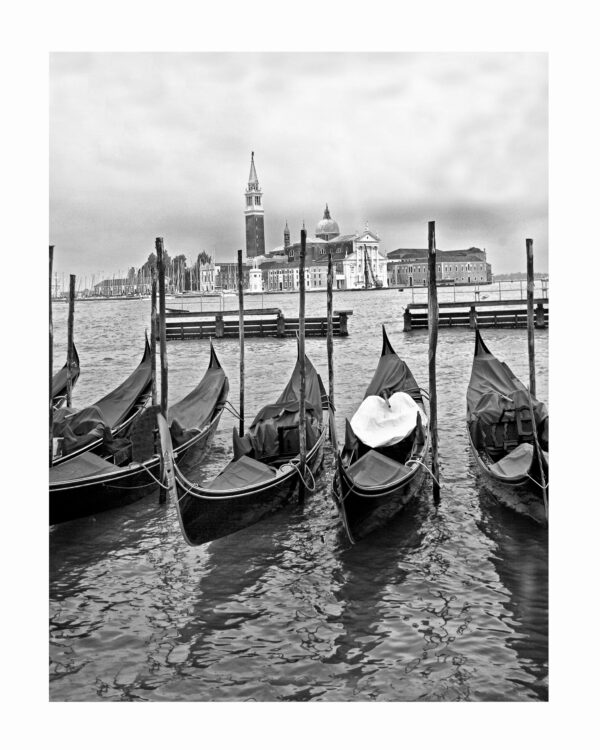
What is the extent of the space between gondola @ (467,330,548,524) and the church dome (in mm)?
69949

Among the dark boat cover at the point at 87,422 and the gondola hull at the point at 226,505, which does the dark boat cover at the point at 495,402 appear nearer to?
the gondola hull at the point at 226,505

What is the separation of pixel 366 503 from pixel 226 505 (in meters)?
0.87

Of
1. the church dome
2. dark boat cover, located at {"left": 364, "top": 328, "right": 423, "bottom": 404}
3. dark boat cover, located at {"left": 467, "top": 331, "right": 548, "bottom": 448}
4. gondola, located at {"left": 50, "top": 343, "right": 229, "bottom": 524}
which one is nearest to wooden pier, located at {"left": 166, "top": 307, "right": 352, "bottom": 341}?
dark boat cover, located at {"left": 364, "top": 328, "right": 423, "bottom": 404}

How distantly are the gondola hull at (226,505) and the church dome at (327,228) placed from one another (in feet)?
237

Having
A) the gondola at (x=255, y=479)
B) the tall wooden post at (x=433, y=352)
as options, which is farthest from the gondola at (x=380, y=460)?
the gondola at (x=255, y=479)

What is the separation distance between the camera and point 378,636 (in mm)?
3895

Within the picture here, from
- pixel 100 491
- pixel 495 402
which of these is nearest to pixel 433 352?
pixel 495 402

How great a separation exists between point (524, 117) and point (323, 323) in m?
15.7

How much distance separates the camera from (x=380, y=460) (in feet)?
18.1

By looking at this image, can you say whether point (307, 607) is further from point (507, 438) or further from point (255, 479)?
point (507, 438)

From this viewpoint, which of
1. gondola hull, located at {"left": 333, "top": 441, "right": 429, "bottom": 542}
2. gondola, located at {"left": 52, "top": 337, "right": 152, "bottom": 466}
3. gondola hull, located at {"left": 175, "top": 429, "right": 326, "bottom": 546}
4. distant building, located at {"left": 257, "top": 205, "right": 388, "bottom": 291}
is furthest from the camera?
distant building, located at {"left": 257, "top": 205, "right": 388, "bottom": 291}

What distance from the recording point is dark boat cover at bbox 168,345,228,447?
7.75 m

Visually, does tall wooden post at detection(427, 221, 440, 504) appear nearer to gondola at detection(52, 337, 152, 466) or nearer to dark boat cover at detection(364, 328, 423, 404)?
dark boat cover at detection(364, 328, 423, 404)
